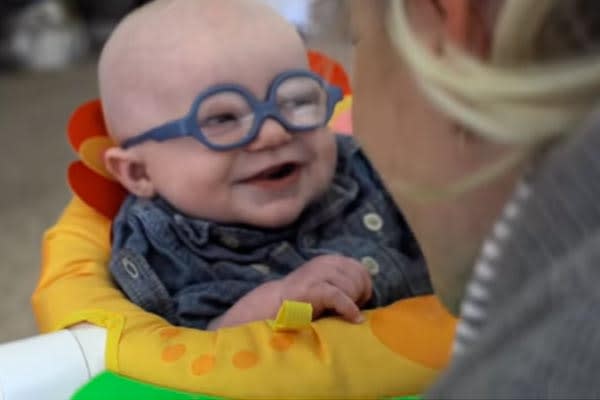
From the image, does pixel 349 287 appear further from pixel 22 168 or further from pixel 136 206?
pixel 22 168

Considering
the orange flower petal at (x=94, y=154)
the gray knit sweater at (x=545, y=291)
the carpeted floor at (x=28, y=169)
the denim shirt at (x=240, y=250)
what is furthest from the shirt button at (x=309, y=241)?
the carpeted floor at (x=28, y=169)

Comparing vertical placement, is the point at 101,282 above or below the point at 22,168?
above

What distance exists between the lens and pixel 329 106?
849 mm

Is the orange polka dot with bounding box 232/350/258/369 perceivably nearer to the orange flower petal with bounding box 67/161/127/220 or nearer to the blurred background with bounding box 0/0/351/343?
the blurred background with bounding box 0/0/351/343

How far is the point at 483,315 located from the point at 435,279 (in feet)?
0.28

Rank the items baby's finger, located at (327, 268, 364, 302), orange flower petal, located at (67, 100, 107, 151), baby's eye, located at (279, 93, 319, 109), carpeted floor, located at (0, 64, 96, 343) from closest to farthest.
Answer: baby's finger, located at (327, 268, 364, 302)
baby's eye, located at (279, 93, 319, 109)
orange flower petal, located at (67, 100, 107, 151)
carpeted floor, located at (0, 64, 96, 343)

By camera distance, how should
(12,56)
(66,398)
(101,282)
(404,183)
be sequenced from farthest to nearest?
(12,56)
(101,282)
(66,398)
(404,183)

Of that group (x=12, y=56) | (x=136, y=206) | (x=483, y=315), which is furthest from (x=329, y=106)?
(x=12, y=56)

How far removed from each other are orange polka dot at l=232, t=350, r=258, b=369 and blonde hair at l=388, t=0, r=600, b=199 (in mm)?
268

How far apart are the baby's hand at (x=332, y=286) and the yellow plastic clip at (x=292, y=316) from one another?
0.05 m

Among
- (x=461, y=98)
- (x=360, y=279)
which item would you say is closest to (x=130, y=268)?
(x=360, y=279)

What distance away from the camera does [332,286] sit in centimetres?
70

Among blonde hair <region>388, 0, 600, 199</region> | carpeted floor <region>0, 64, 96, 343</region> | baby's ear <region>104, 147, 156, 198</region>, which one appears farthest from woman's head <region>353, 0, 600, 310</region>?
carpeted floor <region>0, 64, 96, 343</region>

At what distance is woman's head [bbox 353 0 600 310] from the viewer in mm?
371
